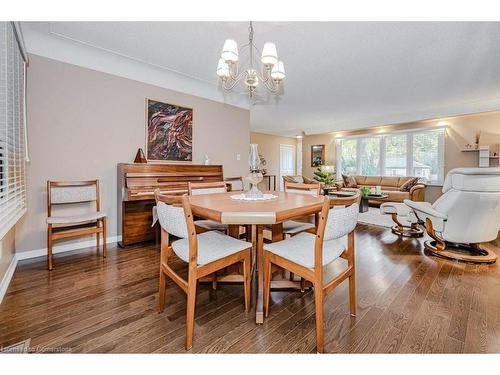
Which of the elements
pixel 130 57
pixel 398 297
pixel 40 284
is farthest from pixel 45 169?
pixel 398 297

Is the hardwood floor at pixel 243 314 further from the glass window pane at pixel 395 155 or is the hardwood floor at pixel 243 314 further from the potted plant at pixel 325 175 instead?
the glass window pane at pixel 395 155

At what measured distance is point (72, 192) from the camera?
2.77m

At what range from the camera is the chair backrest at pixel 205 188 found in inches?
96.1

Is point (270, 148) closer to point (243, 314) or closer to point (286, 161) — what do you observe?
point (286, 161)

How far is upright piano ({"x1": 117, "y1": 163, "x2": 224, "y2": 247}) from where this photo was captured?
2.95 metres

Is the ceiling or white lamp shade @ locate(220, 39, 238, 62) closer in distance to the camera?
white lamp shade @ locate(220, 39, 238, 62)

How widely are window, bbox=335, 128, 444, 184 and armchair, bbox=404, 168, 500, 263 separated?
4136 millimetres

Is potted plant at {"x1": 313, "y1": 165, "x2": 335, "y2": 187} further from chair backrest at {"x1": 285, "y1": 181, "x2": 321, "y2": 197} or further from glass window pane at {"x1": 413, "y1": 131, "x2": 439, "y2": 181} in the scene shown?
chair backrest at {"x1": 285, "y1": 181, "x2": 321, "y2": 197}

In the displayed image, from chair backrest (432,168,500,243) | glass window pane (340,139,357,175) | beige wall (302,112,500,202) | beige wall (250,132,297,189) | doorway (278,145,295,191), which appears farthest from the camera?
doorway (278,145,295,191)

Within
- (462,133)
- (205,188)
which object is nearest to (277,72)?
(205,188)

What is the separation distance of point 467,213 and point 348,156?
18.2ft

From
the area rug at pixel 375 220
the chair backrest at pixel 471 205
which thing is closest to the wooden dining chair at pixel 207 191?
the chair backrest at pixel 471 205

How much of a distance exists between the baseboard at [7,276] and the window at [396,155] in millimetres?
7898

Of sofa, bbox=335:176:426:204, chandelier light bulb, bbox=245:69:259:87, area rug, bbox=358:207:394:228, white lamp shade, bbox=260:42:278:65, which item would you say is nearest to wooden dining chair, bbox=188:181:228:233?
chandelier light bulb, bbox=245:69:259:87
